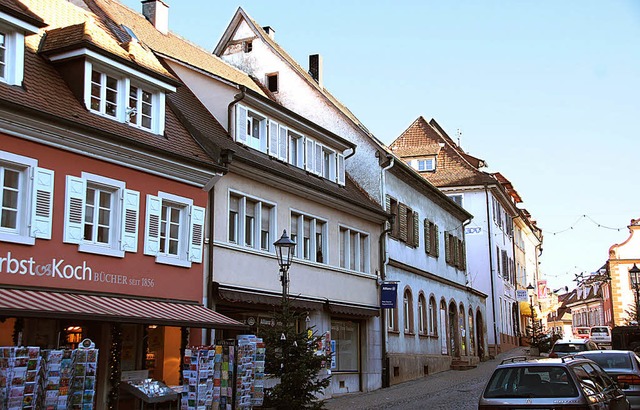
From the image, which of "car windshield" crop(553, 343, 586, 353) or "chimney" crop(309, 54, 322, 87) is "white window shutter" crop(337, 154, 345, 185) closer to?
"chimney" crop(309, 54, 322, 87)

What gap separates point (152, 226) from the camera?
57.3ft

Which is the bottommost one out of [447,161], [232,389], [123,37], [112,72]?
[232,389]

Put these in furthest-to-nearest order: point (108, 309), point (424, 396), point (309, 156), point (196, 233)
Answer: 1. point (309, 156)
2. point (424, 396)
3. point (196, 233)
4. point (108, 309)

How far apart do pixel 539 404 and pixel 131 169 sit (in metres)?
9.90

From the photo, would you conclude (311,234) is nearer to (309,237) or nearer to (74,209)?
(309,237)

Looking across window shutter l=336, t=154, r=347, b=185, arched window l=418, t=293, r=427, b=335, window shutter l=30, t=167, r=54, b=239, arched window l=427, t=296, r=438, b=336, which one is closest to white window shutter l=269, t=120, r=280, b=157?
window shutter l=336, t=154, r=347, b=185

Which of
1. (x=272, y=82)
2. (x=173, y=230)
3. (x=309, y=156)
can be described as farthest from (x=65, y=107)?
(x=272, y=82)

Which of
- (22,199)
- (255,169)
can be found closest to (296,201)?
(255,169)

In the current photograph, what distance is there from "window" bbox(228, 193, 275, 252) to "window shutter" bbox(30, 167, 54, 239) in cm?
601

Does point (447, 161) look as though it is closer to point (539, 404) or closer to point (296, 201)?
point (296, 201)

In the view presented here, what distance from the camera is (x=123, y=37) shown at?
67.8 ft

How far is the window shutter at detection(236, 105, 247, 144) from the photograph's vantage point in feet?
A: 72.3

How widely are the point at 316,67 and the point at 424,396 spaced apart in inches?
644

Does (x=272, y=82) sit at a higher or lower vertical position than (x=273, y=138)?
higher
